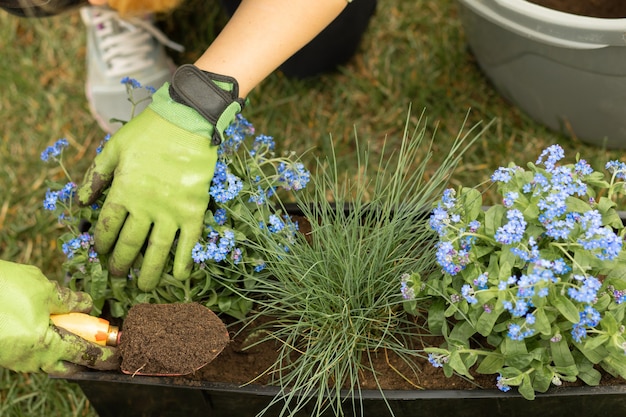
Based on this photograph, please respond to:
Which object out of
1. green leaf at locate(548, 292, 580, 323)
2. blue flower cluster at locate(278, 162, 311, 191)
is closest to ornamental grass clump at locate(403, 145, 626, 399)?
green leaf at locate(548, 292, 580, 323)

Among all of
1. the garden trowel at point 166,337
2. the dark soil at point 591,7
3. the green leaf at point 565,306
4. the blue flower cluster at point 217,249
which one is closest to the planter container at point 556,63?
the dark soil at point 591,7

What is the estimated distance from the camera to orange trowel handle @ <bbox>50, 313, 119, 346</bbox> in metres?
1.10

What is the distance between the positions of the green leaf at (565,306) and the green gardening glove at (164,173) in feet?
1.79

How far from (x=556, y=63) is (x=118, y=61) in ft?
3.39

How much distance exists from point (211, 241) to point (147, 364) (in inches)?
8.4

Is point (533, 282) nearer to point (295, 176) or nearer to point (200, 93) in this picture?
point (295, 176)

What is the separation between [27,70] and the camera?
77.0 inches

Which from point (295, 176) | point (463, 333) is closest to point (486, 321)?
point (463, 333)

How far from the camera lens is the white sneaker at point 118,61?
5.77ft

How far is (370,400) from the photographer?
3.67ft

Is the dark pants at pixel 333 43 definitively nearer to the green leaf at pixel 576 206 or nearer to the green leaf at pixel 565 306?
the green leaf at pixel 576 206

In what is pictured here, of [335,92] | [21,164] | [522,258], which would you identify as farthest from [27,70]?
[522,258]

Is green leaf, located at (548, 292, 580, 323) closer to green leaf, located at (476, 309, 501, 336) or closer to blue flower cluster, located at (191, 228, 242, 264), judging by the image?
green leaf, located at (476, 309, 501, 336)

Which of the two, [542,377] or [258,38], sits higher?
[258,38]
